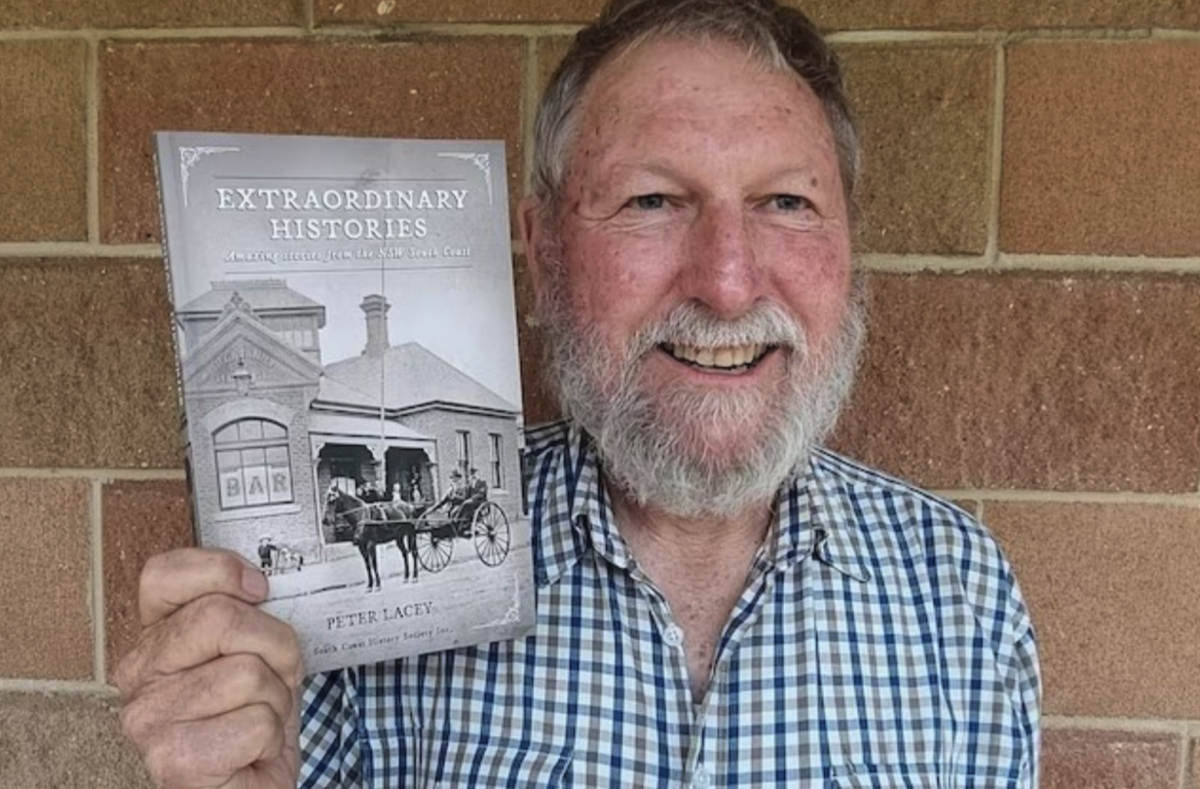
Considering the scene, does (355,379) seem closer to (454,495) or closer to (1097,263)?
(454,495)

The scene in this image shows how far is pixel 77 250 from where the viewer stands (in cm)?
127

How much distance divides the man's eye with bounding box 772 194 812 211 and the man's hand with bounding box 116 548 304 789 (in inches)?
22.8

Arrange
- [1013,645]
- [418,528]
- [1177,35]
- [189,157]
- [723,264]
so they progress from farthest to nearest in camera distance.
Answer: [1177,35]
[1013,645]
[723,264]
[418,528]
[189,157]

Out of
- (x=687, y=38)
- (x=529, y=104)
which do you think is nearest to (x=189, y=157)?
(x=687, y=38)

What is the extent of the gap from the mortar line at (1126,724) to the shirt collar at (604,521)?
1.42ft

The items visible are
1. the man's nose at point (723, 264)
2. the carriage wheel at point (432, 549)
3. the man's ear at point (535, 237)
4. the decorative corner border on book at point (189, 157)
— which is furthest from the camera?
the man's ear at point (535, 237)

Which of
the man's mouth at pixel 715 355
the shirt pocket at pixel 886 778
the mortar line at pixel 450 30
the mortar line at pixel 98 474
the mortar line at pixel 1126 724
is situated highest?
the mortar line at pixel 450 30

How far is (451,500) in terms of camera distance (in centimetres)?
79

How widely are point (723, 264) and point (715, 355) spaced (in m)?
0.09

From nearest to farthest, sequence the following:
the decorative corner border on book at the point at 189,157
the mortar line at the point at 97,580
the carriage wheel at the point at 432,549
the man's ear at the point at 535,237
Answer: the decorative corner border on book at the point at 189,157 → the carriage wheel at the point at 432,549 → the man's ear at the point at 535,237 → the mortar line at the point at 97,580

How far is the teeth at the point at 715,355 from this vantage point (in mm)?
977

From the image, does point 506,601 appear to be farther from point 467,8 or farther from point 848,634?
point 467,8

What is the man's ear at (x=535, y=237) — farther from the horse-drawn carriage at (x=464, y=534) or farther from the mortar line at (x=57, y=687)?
the mortar line at (x=57, y=687)

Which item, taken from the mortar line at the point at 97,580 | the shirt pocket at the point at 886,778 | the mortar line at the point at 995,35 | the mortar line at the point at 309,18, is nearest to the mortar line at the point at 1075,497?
the shirt pocket at the point at 886,778
